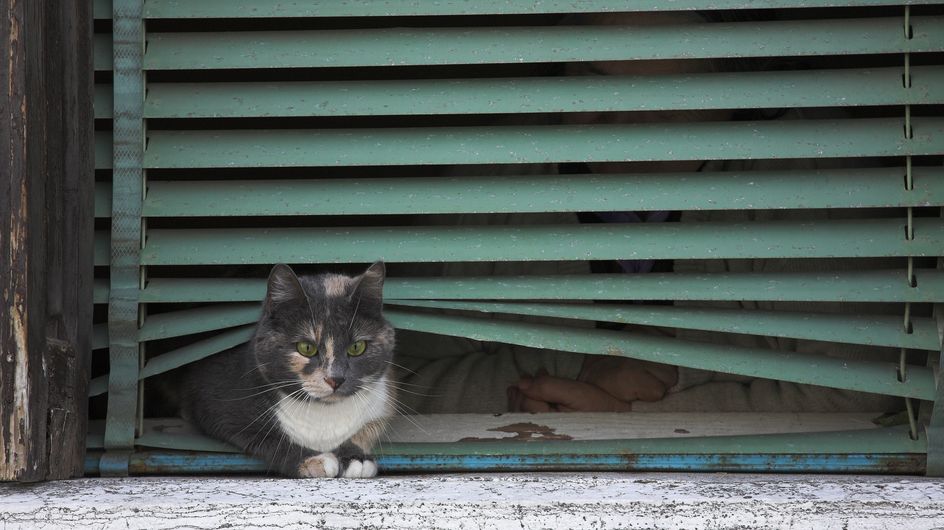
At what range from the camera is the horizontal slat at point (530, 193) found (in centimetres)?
227

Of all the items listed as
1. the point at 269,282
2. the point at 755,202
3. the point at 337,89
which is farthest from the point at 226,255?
the point at 755,202

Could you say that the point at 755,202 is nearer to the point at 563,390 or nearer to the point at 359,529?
the point at 563,390

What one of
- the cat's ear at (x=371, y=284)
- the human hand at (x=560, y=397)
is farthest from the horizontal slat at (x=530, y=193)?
the human hand at (x=560, y=397)

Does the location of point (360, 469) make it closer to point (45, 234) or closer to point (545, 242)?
point (545, 242)

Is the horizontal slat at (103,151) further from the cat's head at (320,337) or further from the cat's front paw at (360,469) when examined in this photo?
the cat's front paw at (360,469)

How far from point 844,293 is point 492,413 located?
1037 mm

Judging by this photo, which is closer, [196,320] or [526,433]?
[196,320]

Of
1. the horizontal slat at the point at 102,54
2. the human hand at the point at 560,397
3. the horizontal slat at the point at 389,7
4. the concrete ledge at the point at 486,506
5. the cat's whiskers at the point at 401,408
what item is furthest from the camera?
the human hand at the point at 560,397

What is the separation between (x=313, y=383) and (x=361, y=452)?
0.23 meters

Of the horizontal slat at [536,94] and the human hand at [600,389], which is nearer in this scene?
the horizontal slat at [536,94]

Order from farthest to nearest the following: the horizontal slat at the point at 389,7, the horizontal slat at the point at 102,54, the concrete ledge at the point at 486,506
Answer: the horizontal slat at the point at 102,54 → the horizontal slat at the point at 389,7 → the concrete ledge at the point at 486,506

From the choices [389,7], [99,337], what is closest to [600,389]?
[389,7]

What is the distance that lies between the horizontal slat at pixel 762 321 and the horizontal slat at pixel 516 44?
0.59 meters

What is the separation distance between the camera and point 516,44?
2283 millimetres
